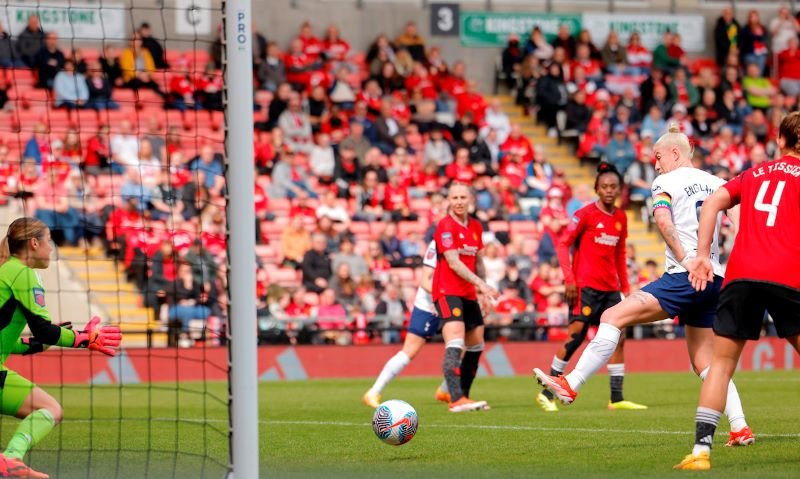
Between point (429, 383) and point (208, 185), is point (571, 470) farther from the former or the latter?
point (208, 185)

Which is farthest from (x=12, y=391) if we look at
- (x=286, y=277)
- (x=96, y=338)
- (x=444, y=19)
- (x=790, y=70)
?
(x=790, y=70)

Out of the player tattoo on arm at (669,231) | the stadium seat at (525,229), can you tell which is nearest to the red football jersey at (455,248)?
the player tattoo on arm at (669,231)

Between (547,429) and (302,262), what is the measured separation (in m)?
11.4

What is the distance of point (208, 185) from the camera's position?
22984mm

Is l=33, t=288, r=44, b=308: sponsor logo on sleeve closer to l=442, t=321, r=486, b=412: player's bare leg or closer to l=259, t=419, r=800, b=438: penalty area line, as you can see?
l=259, t=419, r=800, b=438: penalty area line

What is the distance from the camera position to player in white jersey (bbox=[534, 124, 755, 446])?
31.2ft

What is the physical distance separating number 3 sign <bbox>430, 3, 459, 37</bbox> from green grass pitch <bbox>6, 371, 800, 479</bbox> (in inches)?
546

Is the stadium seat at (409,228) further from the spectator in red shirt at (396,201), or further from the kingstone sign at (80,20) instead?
the kingstone sign at (80,20)

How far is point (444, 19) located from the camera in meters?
28.8

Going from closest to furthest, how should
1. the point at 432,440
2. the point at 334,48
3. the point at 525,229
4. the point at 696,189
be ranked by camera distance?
the point at 696,189 → the point at 432,440 → the point at 525,229 → the point at 334,48

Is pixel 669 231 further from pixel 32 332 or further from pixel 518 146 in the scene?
pixel 518 146

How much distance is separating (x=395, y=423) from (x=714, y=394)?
2514 mm

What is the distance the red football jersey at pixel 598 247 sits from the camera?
44.5ft

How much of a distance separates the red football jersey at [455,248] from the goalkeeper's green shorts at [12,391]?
18.0ft
